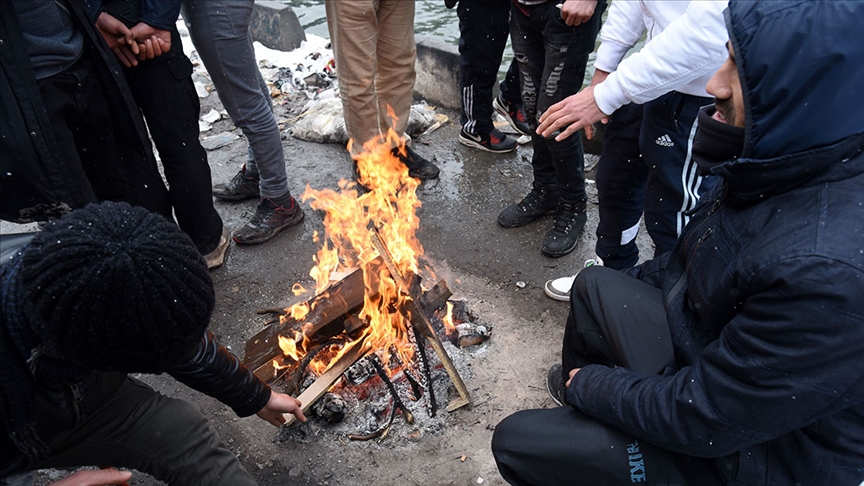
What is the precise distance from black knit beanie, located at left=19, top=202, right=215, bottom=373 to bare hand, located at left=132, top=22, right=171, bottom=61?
196 cm

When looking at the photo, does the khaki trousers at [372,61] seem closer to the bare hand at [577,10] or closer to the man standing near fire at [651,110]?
the bare hand at [577,10]

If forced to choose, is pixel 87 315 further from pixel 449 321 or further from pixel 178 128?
pixel 178 128

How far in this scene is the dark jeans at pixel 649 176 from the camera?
2.72 meters

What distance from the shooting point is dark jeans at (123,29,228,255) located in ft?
10.5

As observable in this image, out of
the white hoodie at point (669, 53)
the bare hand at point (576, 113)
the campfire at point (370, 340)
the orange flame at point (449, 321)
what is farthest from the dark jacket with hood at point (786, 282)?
the orange flame at point (449, 321)

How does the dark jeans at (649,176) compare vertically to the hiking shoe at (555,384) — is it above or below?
above

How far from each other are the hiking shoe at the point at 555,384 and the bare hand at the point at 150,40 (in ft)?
9.07

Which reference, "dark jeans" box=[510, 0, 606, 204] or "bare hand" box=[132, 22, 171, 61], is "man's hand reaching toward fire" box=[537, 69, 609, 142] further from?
"bare hand" box=[132, 22, 171, 61]

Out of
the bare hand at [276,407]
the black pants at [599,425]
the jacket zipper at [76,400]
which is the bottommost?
the bare hand at [276,407]

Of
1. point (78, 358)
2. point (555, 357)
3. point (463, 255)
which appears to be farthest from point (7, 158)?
point (555, 357)

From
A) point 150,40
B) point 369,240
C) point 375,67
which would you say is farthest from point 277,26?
point 369,240

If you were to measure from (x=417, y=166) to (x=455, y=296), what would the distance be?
1.58 m

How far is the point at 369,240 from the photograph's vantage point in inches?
149

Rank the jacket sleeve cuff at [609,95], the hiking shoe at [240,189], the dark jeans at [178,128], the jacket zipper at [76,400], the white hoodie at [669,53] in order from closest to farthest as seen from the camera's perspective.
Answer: the jacket zipper at [76,400]
the white hoodie at [669,53]
the jacket sleeve cuff at [609,95]
the dark jeans at [178,128]
the hiking shoe at [240,189]
